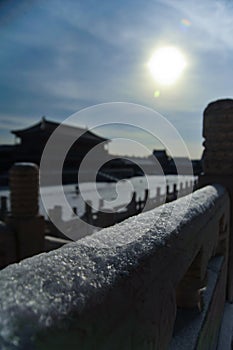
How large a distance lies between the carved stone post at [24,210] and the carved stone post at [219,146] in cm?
245

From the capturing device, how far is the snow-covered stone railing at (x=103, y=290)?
0.51m

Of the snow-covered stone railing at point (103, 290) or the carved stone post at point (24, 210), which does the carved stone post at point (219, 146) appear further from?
the carved stone post at point (24, 210)

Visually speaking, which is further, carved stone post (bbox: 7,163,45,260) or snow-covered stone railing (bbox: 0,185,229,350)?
carved stone post (bbox: 7,163,45,260)

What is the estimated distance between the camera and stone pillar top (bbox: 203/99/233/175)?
332cm

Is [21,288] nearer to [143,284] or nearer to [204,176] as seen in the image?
[143,284]

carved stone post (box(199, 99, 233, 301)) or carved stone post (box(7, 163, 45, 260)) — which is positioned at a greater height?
carved stone post (box(199, 99, 233, 301))

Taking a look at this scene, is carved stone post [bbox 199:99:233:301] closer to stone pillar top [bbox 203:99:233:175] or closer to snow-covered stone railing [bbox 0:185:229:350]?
stone pillar top [bbox 203:99:233:175]

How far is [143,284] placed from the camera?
0.79m

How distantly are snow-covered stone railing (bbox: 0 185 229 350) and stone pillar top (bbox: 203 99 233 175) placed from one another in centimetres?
233

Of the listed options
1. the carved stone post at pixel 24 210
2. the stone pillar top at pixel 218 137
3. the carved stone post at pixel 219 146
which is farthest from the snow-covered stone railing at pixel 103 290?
the carved stone post at pixel 24 210

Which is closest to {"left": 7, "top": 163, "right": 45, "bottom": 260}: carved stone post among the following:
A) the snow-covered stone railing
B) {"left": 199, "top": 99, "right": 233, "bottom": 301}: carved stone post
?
{"left": 199, "top": 99, "right": 233, "bottom": 301}: carved stone post

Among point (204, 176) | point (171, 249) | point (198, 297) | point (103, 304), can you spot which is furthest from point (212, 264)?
point (103, 304)

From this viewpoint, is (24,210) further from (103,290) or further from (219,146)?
(103,290)

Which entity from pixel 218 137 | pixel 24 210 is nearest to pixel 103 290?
pixel 218 137
